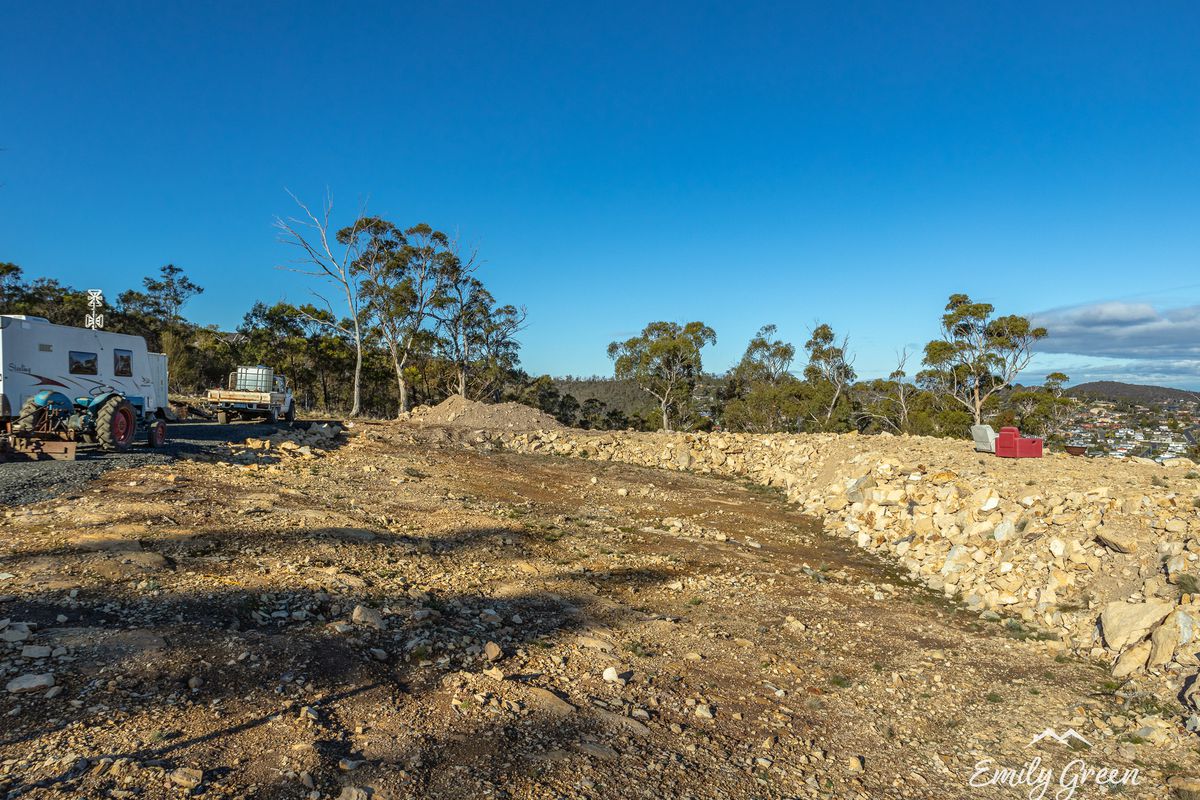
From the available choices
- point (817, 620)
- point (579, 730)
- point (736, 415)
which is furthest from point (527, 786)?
point (736, 415)

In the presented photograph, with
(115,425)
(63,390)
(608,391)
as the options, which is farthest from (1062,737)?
(608,391)

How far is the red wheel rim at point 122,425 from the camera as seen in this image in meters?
13.0

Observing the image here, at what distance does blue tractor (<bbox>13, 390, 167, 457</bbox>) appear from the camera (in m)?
12.1

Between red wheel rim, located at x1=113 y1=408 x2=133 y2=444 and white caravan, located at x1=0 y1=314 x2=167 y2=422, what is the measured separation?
708 mm

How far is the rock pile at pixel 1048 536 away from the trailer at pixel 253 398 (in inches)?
684

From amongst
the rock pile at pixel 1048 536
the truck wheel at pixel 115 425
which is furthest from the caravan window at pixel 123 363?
the rock pile at pixel 1048 536

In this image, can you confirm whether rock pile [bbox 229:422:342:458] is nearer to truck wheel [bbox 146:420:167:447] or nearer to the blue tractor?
truck wheel [bbox 146:420:167:447]

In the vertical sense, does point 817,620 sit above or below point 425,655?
below

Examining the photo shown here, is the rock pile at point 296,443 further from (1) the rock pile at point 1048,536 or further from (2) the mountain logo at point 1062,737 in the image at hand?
(2) the mountain logo at point 1062,737

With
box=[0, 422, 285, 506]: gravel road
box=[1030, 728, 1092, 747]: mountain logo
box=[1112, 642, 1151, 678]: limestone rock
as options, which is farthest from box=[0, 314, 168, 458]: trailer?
box=[1112, 642, 1151, 678]: limestone rock

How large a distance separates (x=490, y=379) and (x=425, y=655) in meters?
35.1

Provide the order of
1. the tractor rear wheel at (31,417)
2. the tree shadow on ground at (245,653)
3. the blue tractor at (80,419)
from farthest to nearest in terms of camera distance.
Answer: the blue tractor at (80,419) → the tractor rear wheel at (31,417) → the tree shadow on ground at (245,653)

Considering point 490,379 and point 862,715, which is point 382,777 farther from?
point 490,379

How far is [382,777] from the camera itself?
3.70 metres
